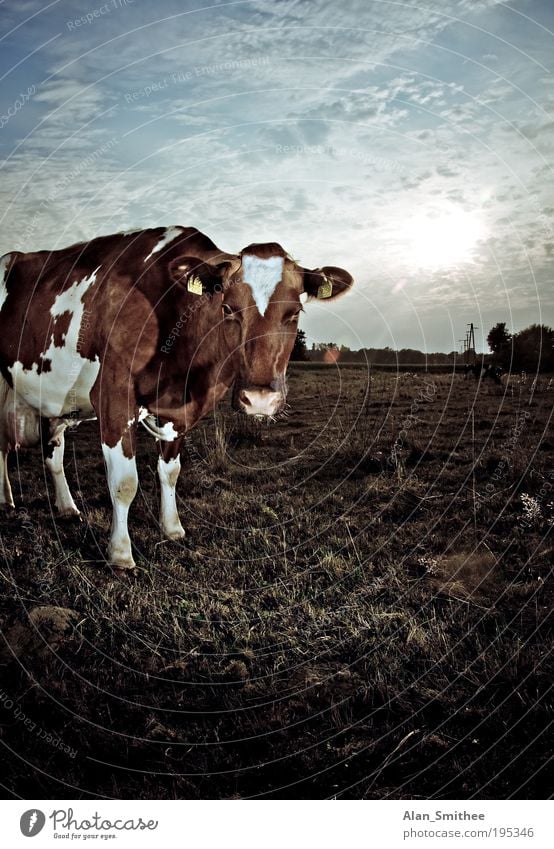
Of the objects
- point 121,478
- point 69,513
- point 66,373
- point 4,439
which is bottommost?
point 69,513

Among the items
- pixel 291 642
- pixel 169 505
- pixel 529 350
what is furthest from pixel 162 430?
pixel 529 350

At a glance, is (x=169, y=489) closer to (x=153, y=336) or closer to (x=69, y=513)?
(x=69, y=513)

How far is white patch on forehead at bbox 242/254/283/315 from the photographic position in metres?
5.33

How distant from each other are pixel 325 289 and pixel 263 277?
86 cm

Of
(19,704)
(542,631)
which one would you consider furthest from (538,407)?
(19,704)

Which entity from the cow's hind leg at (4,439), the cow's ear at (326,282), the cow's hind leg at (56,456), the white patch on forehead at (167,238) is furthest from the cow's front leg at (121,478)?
the cow's hind leg at (4,439)

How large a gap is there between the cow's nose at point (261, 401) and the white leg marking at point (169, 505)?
220 cm

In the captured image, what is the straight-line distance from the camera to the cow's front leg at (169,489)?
690 centimetres

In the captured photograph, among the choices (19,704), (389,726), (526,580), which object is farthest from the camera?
(526,580)

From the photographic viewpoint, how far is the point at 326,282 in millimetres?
5918

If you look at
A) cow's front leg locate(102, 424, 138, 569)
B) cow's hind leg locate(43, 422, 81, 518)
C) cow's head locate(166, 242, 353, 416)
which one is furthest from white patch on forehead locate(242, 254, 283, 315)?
cow's hind leg locate(43, 422, 81, 518)

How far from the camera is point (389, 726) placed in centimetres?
364

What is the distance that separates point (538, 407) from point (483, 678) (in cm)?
1155

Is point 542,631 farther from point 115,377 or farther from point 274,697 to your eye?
point 115,377
